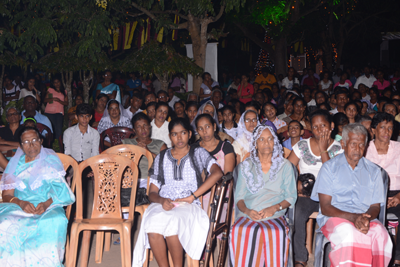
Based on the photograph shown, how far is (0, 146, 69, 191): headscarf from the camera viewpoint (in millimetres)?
3695

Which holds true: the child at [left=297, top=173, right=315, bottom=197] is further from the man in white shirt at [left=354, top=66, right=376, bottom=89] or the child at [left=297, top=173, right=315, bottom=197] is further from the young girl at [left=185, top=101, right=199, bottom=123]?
the man in white shirt at [left=354, top=66, right=376, bottom=89]

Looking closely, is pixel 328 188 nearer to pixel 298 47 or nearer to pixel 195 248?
pixel 195 248

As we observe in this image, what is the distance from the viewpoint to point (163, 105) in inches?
224

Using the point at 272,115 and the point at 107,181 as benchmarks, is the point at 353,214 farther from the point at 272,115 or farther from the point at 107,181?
the point at 272,115

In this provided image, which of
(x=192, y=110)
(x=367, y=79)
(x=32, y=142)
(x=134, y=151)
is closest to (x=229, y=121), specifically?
(x=192, y=110)

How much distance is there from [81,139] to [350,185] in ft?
11.9

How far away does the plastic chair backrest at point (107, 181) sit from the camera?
12.6 feet

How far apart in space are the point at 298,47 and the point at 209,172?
1780cm

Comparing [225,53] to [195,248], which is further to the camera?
[225,53]

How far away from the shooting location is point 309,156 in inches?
158

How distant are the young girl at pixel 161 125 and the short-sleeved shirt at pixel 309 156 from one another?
219 cm

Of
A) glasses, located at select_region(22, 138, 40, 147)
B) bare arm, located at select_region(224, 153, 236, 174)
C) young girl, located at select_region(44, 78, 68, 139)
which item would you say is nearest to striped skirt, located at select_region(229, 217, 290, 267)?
bare arm, located at select_region(224, 153, 236, 174)

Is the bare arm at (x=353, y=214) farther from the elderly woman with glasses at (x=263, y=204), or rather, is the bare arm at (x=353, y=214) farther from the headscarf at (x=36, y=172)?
the headscarf at (x=36, y=172)

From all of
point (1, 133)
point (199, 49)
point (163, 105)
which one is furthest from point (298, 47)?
point (1, 133)
